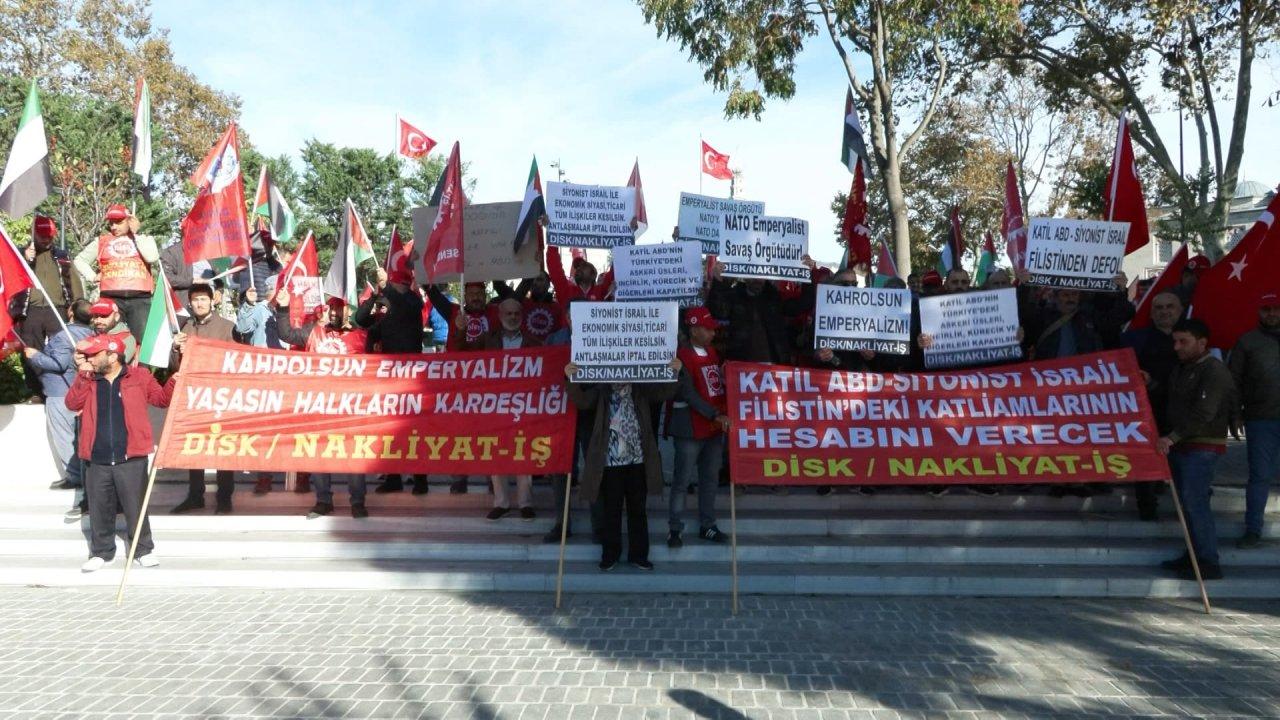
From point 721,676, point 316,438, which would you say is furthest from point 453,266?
point 721,676

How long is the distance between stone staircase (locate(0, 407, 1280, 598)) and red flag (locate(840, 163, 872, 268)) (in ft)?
10.0

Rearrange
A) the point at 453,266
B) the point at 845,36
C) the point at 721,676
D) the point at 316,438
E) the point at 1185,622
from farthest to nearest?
the point at 845,36, the point at 453,266, the point at 316,438, the point at 1185,622, the point at 721,676

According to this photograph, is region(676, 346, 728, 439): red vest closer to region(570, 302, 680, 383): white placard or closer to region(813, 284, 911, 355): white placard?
region(570, 302, 680, 383): white placard

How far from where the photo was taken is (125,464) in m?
6.62

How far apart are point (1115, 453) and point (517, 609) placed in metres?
4.95

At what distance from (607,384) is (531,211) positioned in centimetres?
317

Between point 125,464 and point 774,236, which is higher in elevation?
point 774,236

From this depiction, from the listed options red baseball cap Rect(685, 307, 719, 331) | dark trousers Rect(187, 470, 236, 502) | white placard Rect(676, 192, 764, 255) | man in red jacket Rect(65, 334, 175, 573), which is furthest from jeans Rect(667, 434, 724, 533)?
dark trousers Rect(187, 470, 236, 502)

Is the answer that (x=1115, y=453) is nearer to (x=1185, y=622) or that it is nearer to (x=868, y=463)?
(x=1185, y=622)

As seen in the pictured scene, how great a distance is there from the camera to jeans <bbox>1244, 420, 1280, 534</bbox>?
6.47 m

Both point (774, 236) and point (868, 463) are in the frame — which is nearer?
point (868, 463)

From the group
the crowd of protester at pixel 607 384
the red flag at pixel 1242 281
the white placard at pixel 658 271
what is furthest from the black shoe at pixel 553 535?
the red flag at pixel 1242 281

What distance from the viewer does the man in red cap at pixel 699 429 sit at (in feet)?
22.3

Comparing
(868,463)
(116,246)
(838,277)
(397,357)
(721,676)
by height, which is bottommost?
(721,676)
